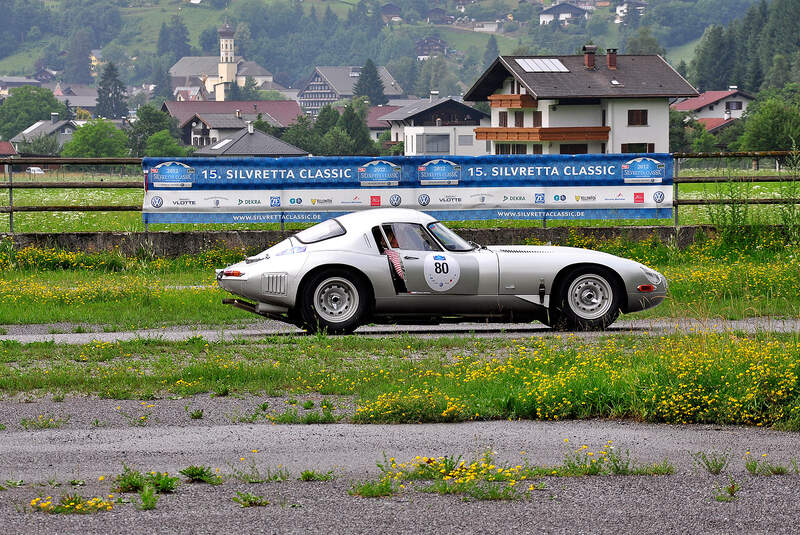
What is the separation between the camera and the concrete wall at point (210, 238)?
65.7 ft

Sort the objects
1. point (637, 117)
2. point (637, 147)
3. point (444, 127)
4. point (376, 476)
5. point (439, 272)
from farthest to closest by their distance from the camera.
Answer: point (444, 127) < point (637, 147) < point (637, 117) < point (439, 272) < point (376, 476)

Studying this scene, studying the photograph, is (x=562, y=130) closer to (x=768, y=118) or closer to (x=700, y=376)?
(x=768, y=118)

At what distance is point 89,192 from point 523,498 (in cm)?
3567

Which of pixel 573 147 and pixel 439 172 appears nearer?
pixel 439 172

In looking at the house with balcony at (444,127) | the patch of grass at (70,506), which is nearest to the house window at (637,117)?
the house with balcony at (444,127)

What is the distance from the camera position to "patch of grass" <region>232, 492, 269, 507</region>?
6.50 meters

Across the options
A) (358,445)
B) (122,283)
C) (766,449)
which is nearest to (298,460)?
(358,445)

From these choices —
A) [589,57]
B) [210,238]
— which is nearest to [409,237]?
[210,238]

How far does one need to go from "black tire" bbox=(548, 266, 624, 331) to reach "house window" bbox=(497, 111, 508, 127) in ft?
278

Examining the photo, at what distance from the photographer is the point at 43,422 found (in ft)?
28.2

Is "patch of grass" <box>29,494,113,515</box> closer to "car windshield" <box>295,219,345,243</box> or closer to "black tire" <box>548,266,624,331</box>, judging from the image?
"car windshield" <box>295,219,345,243</box>

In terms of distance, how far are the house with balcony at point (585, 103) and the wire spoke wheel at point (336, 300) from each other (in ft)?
253

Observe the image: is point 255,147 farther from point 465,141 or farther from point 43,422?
point 43,422

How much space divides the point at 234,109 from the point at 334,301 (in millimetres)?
171495
